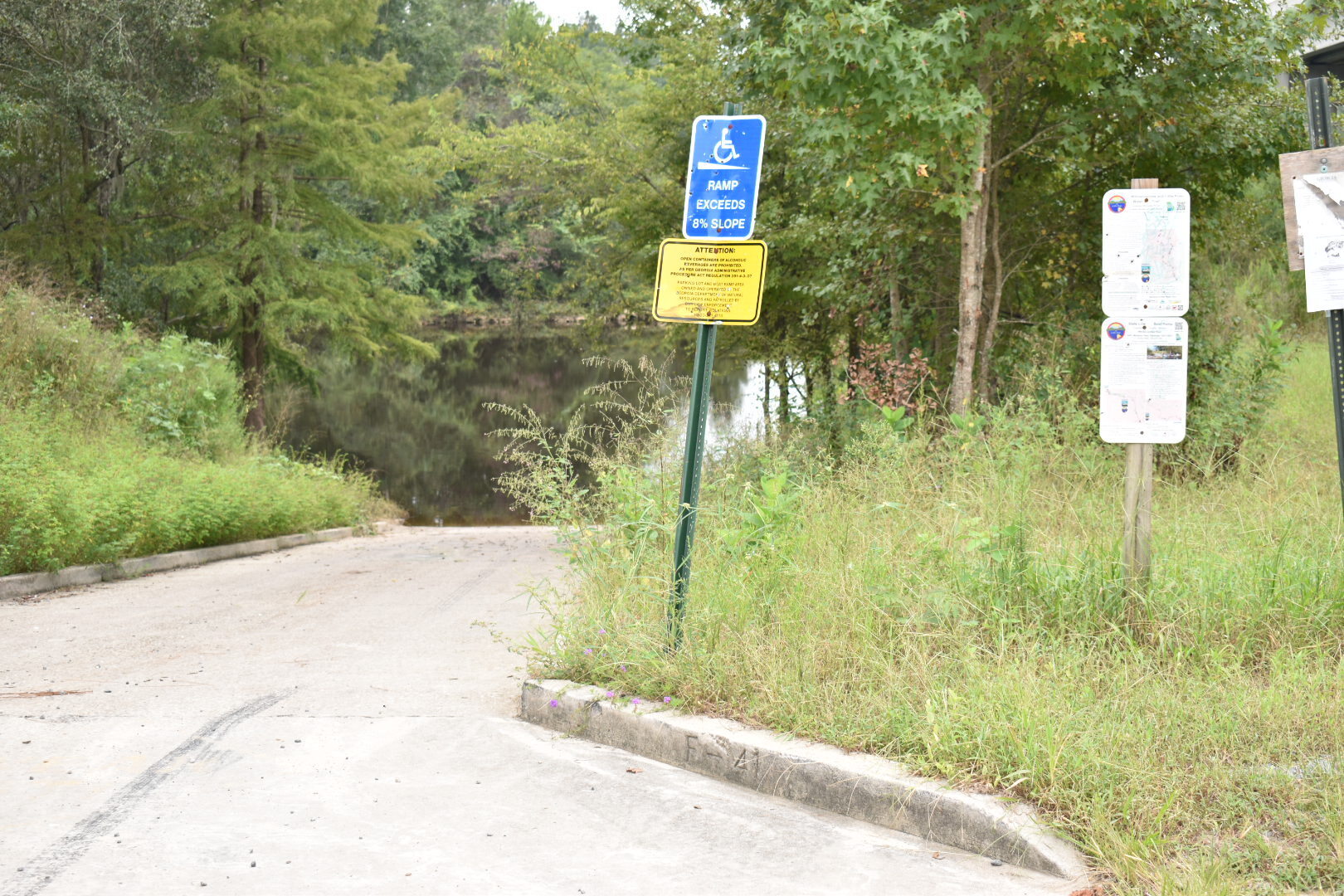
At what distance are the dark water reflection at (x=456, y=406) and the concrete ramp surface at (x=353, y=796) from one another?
678 centimetres

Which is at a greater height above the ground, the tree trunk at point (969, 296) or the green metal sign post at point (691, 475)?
the tree trunk at point (969, 296)

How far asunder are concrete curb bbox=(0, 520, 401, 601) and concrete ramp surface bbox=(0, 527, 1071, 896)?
7.40ft

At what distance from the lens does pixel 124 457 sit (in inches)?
521

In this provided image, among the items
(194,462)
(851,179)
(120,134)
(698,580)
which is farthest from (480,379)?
(698,580)

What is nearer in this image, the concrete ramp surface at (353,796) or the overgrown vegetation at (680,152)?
the concrete ramp surface at (353,796)

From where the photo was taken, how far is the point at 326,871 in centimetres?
400

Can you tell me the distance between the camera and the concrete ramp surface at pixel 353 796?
3.97 meters

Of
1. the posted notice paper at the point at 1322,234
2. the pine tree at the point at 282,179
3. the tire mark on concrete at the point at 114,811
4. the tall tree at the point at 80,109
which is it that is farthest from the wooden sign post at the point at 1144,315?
the pine tree at the point at 282,179

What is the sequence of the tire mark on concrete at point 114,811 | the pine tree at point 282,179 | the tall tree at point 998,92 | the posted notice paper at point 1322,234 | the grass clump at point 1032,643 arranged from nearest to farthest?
the tire mark on concrete at point 114,811
the grass clump at point 1032,643
the posted notice paper at point 1322,234
the tall tree at point 998,92
the pine tree at point 282,179

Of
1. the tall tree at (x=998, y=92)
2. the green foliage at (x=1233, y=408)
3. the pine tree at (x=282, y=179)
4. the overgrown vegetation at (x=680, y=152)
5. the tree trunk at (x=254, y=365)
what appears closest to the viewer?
the tall tree at (x=998, y=92)

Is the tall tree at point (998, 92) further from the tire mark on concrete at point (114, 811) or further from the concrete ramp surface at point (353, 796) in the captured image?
the tire mark on concrete at point (114, 811)

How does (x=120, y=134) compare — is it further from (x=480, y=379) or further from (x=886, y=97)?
(x=480, y=379)

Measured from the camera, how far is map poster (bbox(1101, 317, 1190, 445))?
5.34 metres

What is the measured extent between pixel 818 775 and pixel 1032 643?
4.14 ft
